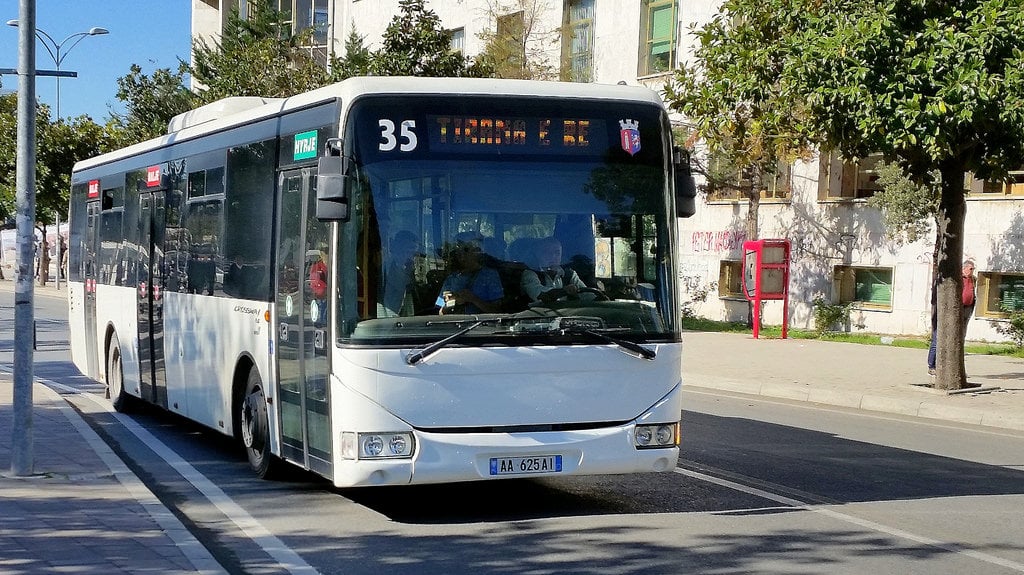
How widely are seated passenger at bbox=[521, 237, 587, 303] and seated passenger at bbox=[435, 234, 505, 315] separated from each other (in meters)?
0.22

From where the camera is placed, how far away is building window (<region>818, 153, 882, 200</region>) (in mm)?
31062

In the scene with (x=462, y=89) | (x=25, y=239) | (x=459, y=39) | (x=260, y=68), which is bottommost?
(x=25, y=239)

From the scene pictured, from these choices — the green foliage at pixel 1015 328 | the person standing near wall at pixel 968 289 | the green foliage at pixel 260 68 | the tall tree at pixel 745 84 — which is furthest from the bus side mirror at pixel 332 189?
the green foliage at pixel 260 68

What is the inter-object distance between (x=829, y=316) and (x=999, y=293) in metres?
3.98

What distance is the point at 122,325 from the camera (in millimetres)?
14758

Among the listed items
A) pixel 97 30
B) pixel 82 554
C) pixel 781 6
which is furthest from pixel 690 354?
pixel 97 30

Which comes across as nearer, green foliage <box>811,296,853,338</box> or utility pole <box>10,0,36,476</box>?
utility pole <box>10,0,36,476</box>

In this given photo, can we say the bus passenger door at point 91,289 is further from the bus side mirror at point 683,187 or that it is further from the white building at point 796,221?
the white building at point 796,221

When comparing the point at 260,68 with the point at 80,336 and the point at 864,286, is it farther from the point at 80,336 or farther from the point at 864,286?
the point at 80,336

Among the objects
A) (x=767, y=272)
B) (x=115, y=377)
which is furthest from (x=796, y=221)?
(x=115, y=377)

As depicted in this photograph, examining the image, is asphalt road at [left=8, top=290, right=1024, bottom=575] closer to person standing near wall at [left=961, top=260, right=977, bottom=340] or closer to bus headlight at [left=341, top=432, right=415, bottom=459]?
bus headlight at [left=341, top=432, right=415, bottom=459]

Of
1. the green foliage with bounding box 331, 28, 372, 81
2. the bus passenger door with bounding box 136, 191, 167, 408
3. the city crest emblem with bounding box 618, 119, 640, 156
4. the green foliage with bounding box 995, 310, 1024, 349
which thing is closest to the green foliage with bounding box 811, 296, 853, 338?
the green foliage with bounding box 995, 310, 1024, 349

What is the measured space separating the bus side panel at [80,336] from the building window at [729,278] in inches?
786

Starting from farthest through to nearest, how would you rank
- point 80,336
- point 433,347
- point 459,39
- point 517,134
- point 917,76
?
point 459,39 → point 80,336 → point 917,76 → point 517,134 → point 433,347
